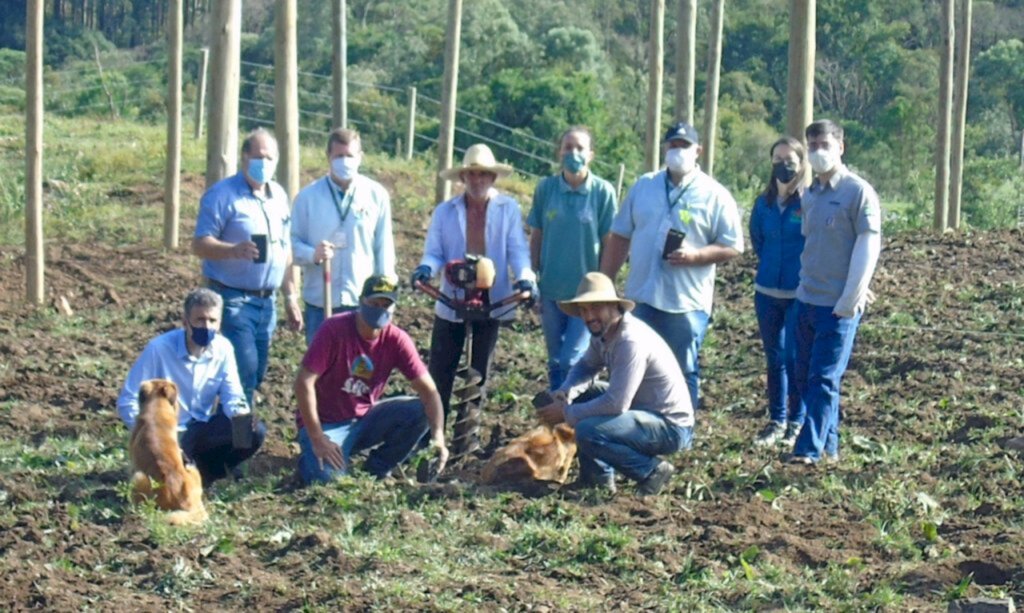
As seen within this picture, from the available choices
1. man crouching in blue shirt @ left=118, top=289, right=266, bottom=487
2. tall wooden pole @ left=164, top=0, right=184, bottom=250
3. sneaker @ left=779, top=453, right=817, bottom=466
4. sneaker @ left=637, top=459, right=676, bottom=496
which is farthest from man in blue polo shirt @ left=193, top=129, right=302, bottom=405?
tall wooden pole @ left=164, top=0, right=184, bottom=250

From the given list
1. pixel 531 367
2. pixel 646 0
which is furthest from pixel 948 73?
pixel 646 0

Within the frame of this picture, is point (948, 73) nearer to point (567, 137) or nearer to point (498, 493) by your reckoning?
point (567, 137)

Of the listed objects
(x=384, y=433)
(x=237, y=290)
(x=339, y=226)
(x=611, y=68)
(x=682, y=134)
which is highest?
(x=611, y=68)

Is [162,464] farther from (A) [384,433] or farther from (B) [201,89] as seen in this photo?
(B) [201,89]

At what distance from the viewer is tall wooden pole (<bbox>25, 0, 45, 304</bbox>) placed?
16938 mm

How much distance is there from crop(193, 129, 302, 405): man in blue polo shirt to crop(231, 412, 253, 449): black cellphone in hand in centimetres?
95

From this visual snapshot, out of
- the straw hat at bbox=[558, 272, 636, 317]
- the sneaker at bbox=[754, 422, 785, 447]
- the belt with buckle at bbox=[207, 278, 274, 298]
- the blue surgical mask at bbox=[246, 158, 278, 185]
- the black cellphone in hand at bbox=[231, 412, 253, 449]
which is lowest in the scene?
the sneaker at bbox=[754, 422, 785, 447]

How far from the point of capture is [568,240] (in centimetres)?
1067

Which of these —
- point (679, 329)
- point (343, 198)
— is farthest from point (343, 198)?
point (679, 329)

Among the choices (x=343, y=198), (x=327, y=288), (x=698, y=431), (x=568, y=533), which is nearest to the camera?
(x=568, y=533)

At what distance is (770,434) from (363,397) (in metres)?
2.61

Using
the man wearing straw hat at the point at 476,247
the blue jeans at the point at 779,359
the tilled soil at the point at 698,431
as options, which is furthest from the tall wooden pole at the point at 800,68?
the man wearing straw hat at the point at 476,247

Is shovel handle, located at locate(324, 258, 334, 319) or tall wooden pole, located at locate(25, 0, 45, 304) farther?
tall wooden pole, located at locate(25, 0, 45, 304)

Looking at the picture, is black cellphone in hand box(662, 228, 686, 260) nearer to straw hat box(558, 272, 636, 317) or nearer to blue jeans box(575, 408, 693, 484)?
straw hat box(558, 272, 636, 317)
